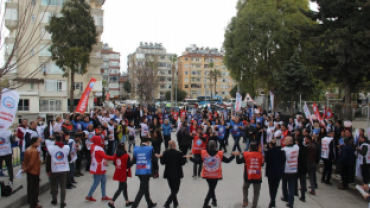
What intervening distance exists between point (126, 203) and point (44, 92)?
41.8 metres

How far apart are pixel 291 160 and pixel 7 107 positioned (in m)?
7.16

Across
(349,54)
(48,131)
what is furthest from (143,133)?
(349,54)

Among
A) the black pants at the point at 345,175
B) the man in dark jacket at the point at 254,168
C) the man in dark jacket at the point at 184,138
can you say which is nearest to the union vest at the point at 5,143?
the man in dark jacket at the point at 184,138

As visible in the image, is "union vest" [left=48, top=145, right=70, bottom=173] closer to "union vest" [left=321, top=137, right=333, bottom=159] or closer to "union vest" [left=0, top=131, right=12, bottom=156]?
"union vest" [left=0, top=131, right=12, bottom=156]

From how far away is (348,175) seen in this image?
32.6 feet

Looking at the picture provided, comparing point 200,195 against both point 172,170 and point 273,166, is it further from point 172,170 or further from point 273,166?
point 273,166

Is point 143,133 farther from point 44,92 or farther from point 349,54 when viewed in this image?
point 44,92

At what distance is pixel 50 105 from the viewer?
46.3 meters

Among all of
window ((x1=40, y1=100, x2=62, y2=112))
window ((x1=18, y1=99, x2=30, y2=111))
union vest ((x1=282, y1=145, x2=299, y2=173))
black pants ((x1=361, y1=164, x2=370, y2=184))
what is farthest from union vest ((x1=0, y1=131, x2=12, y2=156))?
window ((x1=40, y1=100, x2=62, y2=112))

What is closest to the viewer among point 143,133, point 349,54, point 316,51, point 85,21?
point 143,133

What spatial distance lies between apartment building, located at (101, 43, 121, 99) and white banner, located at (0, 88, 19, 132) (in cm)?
8986

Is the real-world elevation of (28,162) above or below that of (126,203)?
above

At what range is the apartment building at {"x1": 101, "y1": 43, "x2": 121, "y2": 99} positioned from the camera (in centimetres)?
9856

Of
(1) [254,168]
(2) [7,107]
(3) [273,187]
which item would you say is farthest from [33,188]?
(3) [273,187]
